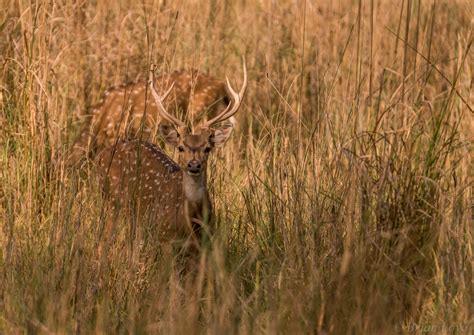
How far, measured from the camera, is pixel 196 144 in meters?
5.64

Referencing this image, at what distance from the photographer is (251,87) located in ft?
25.5

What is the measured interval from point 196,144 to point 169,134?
11.1 inches

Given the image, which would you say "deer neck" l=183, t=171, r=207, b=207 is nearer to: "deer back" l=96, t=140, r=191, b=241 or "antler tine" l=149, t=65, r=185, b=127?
"deer back" l=96, t=140, r=191, b=241

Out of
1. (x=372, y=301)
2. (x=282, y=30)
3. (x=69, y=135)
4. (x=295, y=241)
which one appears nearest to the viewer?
(x=372, y=301)

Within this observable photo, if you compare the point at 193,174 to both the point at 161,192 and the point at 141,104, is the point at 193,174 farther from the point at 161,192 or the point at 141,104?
the point at 141,104

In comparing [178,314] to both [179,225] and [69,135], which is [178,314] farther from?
[69,135]

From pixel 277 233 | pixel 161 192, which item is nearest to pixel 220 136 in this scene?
pixel 161 192

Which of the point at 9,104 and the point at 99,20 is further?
the point at 99,20

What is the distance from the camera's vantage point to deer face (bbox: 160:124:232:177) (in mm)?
5574

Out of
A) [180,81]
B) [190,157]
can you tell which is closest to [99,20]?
[180,81]

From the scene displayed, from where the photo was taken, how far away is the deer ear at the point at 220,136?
5.77 meters

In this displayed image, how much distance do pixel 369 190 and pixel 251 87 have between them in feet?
11.1

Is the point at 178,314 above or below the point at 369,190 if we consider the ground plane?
below

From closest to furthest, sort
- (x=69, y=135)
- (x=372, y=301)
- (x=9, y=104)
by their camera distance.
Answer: (x=372, y=301) → (x=9, y=104) → (x=69, y=135)
